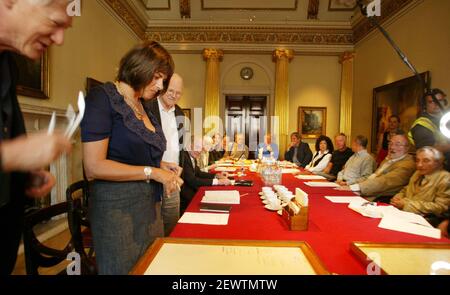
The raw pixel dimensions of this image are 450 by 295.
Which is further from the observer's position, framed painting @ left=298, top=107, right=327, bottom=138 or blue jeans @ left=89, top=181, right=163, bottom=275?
framed painting @ left=298, top=107, right=327, bottom=138

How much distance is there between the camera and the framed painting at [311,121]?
380 inches

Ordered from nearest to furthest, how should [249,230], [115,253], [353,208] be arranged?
[115,253] → [249,230] → [353,208]

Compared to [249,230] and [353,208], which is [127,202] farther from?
[353,208]

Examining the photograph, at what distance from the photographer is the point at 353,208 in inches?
75.0

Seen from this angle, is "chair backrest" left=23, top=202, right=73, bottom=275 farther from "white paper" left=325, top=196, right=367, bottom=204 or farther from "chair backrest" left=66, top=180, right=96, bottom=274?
"white paper" left=325, top=196, right=367, bottom=204

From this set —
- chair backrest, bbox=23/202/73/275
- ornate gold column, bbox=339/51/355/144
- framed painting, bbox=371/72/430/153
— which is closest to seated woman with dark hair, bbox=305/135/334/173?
framed painting, bbox=371/72/430/153

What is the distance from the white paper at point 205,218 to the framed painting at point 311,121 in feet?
27.6

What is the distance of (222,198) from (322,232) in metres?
0.89

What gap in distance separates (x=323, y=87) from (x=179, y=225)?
9187 millimetres

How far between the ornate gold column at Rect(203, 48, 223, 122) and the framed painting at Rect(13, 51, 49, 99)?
220 inches

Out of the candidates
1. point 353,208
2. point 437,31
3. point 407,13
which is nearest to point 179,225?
point 353,208

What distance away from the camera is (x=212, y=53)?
9.27 meters

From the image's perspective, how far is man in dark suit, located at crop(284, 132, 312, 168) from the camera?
7785mm

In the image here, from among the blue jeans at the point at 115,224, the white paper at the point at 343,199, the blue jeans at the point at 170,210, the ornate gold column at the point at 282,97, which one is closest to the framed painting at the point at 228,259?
the blue jeans at the point at 115,224
